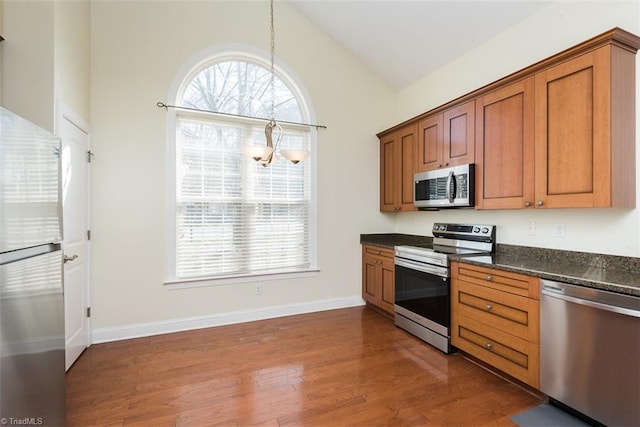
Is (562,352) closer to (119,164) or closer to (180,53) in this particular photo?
Result: (119,164)

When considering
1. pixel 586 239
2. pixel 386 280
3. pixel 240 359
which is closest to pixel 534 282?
pixel 586 239

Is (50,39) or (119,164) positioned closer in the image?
(50,39)

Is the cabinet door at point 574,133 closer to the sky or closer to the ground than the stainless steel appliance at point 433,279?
closer to the sky

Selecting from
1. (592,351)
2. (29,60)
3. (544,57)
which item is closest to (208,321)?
(29,60)

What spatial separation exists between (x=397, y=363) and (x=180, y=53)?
3814 mm

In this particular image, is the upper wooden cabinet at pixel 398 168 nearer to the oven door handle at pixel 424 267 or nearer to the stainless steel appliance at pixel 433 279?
the stainless steel appliance at pixel 433 279

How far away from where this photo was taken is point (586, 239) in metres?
2.28

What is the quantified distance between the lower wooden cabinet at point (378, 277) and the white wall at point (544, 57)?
2.67 feet

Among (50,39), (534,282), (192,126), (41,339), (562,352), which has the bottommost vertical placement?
(562,352)

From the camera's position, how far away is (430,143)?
337 cm

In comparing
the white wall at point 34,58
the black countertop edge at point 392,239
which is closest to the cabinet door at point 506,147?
the black countertop edge at point 392,239

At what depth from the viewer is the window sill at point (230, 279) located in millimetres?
3297

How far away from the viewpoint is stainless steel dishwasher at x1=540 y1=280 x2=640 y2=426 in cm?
159

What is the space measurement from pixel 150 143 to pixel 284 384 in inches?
106
